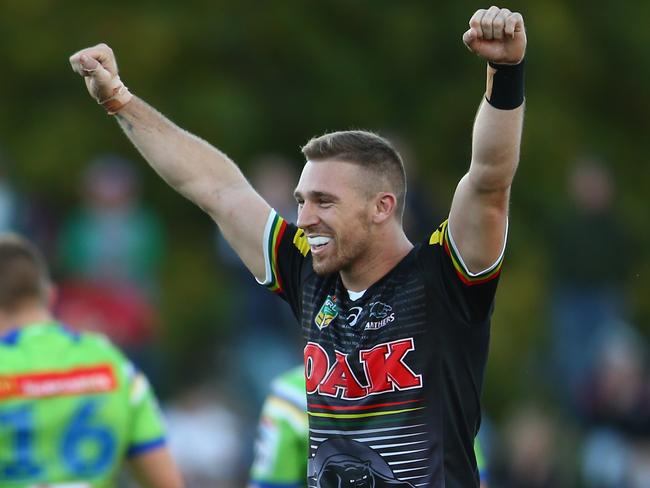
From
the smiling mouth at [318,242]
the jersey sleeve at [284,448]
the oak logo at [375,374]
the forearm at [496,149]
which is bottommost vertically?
the jersey sleeve at [284,448]

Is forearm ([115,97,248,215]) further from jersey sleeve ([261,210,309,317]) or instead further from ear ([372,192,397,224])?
ear ([372,192,397,224])

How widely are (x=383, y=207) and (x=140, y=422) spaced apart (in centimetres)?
223

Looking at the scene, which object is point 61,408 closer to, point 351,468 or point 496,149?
point 351,468

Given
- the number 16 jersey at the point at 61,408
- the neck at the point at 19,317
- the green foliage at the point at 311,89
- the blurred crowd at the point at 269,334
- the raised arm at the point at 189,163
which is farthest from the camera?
the green foliage at the point at 311,89

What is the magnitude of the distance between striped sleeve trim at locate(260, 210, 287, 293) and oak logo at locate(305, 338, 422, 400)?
2.01ft

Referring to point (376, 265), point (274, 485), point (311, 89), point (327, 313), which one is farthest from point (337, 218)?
point (311, 89)

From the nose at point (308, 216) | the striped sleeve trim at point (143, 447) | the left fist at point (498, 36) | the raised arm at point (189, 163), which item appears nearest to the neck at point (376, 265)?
the nose at point (308, 216)

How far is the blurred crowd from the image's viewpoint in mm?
13352

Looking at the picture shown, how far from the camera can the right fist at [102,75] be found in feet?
21.2

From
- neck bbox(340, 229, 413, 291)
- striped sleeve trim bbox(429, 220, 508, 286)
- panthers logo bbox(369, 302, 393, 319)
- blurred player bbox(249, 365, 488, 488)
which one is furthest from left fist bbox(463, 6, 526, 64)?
blurred player bbox(249, 365, 488, 488)

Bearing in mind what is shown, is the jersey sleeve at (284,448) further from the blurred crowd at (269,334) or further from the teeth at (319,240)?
the blurred crowd at (269,334)

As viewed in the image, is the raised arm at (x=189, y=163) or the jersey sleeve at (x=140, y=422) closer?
the raised arm at (x=189, y=163)

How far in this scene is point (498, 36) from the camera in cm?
540

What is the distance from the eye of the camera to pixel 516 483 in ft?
44.4
